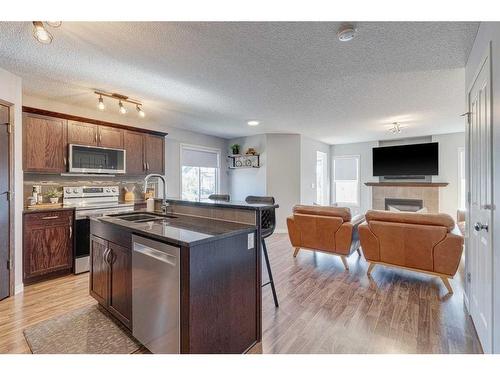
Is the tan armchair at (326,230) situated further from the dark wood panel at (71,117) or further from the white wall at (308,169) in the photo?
the dark wood panel at (71,117)

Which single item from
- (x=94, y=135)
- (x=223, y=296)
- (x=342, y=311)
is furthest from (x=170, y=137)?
(x=342, y=311)

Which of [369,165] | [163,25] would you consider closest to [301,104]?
[163,25]

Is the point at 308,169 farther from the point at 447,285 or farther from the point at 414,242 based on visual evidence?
the point at 447,285

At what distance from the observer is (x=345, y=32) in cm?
188

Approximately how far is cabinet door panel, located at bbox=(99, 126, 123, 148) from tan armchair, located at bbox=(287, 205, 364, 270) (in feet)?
10.0

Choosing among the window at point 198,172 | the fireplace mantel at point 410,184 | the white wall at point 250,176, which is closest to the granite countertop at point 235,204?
the window at point 198,172

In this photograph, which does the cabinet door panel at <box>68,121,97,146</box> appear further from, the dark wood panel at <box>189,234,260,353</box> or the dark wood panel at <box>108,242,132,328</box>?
the dark wood panel at <box>189,234,260,353</box>

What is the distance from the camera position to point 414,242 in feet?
9.28

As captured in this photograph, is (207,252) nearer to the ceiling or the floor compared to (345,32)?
nearer to the floor

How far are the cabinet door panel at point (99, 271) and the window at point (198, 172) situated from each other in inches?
127

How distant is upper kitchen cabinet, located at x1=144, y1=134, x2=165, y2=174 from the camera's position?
4.45 metres

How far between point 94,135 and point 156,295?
316cm

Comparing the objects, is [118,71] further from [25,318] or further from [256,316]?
[256,316]

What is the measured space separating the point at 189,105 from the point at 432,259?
3777 mm
